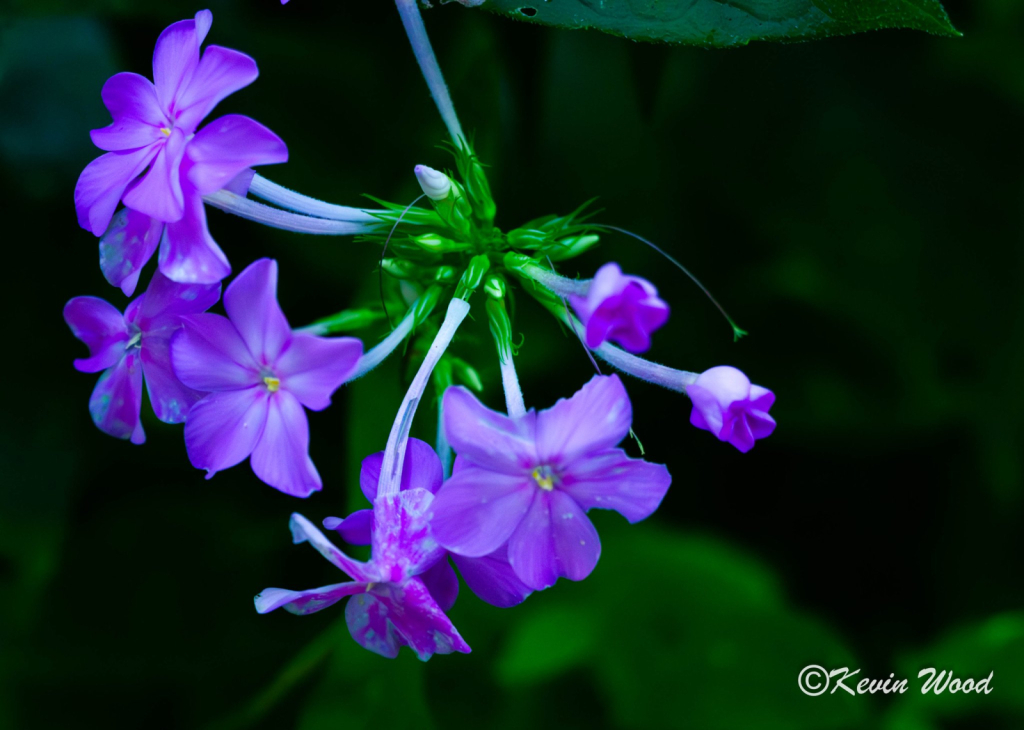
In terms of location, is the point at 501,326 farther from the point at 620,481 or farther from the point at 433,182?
the point at 620,481

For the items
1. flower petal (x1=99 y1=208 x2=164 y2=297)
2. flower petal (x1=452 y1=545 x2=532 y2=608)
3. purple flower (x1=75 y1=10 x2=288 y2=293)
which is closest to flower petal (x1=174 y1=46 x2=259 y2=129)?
purple flower (x1=75 y1=10 x2=288 y2=293)

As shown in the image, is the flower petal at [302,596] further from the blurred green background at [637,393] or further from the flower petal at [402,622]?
the blurred green background at [637,393]

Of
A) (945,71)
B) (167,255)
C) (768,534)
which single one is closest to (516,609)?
(768,534)

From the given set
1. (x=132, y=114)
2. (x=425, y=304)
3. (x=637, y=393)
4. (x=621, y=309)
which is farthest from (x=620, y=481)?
(x=637, y=393)

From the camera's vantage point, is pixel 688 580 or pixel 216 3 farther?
pixel 688 580

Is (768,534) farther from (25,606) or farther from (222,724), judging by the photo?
(25,606)

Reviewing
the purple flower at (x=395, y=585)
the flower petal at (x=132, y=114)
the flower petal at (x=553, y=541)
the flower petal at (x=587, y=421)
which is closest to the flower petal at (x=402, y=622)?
the purple flower at (x=395, y=585)

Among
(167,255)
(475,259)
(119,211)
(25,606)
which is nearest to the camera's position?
(167,255)

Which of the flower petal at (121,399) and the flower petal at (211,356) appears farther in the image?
the flower petal at (121,399)
